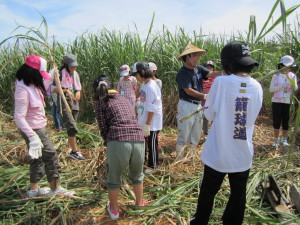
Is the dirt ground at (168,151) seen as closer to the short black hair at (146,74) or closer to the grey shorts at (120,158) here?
the grey shorts at (120,158)

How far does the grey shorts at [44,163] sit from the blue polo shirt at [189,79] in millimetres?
1731

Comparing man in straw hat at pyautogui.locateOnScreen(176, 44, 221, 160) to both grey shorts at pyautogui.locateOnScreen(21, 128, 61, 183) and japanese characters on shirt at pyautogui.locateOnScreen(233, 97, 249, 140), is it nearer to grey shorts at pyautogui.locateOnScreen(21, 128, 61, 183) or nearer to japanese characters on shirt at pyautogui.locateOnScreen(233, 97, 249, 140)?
japanese characters on shirt at pyautogui.locateOnScreen(233, 97, 249, 140)

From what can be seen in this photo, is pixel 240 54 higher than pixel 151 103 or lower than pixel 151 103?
higher

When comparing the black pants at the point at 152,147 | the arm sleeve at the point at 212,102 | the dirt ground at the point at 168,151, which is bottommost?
the dirt ground at the point at 168,151

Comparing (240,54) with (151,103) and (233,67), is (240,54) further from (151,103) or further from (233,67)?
(151,103)

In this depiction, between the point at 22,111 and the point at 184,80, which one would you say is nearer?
the point at 22,111

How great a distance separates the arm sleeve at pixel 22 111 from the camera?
2037 mm

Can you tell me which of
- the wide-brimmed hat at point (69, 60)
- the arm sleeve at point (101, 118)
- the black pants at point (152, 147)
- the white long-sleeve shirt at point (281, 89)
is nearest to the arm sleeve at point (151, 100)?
the black pants at point (152, 147)

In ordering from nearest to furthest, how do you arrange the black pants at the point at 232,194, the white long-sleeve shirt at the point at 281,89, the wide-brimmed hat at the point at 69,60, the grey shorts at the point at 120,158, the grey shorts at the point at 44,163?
the black pants at the point at 232,194 → the grey shorts at the point at 120,158 → the grey shorts at the point at 44,163 → the wide-brimmed hat at the point at 69,60 → the white long-sleeve shirt at the point at 281,89

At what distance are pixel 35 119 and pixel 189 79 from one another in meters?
1.85

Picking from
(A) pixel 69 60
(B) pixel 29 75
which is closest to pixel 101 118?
(B) pixel 29 75

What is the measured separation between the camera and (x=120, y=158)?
1.98 metres

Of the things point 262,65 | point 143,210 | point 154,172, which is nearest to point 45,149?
point 143,210

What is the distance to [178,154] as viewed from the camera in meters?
3.28
